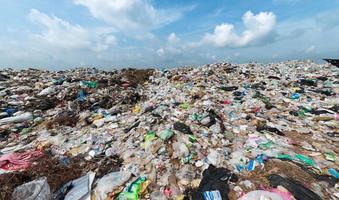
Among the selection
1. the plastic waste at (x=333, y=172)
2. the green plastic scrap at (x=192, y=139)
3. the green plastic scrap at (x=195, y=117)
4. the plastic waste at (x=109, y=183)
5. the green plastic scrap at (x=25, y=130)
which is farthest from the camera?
the green plastic scrap at (x=25, y=130)

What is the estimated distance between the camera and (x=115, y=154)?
3934 mm

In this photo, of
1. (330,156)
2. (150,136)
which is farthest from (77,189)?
(330,156)

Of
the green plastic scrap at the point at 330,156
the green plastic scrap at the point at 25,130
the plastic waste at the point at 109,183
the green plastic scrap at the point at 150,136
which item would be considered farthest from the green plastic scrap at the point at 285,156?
the green plastic scrap at the point at 25,130

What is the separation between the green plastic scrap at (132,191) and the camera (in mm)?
2900

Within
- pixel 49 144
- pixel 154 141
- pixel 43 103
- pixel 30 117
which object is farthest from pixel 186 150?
pixel 43 103

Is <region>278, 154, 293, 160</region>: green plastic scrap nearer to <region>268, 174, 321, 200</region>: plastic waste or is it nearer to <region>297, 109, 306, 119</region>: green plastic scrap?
<region>268, 174, 321, 200</region>: plastic waste

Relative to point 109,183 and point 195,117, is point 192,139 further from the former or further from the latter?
point 109,183

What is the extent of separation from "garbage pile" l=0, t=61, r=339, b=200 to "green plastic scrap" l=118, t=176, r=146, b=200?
1 centimetres

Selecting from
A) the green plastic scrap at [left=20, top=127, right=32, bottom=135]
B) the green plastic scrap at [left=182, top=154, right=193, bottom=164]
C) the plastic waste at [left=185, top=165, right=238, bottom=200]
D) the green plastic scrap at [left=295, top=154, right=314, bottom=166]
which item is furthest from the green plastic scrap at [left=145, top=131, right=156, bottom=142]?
the green plastic scrap at [left=20, top=127, right=32, bottom=135]

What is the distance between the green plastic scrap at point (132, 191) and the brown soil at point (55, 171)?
1.65ft

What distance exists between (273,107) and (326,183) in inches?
128

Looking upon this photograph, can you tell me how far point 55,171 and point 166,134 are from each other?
1821mm

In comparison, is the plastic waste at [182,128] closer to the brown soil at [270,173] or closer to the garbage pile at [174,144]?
the garbage pile at [174,144]

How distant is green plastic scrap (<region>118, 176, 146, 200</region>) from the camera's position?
290cm
